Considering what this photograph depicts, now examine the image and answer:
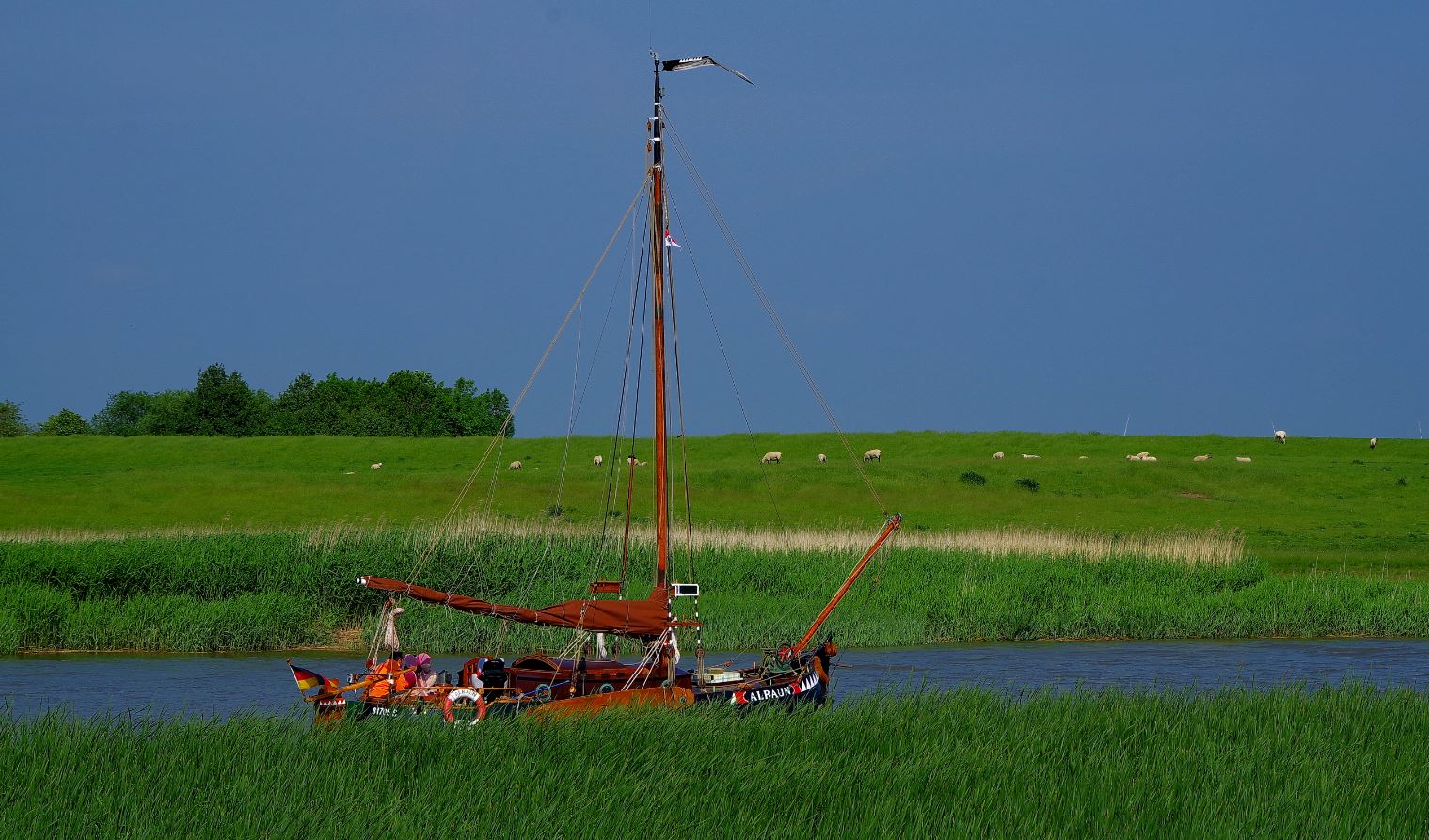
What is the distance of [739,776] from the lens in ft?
50.9

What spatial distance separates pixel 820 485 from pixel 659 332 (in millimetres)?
53510

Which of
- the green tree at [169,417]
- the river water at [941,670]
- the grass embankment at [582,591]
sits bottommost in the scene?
the river water at [941,670]

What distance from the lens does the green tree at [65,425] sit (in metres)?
152

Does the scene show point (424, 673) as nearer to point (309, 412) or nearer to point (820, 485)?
point (820, 485)

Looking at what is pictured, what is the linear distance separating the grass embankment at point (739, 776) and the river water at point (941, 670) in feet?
16.3

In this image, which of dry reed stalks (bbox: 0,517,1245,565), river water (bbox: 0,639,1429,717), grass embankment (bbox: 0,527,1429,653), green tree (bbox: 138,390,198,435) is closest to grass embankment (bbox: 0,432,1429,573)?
dry reed stalks (bbox: 0,517,1245,565)

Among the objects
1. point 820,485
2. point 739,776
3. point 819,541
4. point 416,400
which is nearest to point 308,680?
point 739,776

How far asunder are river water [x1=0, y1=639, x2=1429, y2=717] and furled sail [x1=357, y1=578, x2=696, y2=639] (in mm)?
3423

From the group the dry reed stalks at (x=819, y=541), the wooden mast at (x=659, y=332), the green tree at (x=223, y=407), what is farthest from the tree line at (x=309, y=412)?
the wooden mast at (x=659, y=332)

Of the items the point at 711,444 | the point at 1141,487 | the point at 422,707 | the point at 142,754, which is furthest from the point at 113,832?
the point at 711,444

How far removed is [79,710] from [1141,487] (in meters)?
66.2

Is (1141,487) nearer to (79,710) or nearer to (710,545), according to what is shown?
(710,545)

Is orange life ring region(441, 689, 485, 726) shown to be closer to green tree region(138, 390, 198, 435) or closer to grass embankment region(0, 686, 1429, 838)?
grass embankment region(0, 686, 1429, 838)

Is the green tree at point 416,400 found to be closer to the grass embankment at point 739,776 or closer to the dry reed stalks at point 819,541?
the dry reed stalks at point 819,541
